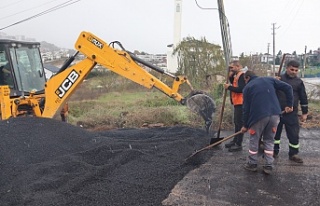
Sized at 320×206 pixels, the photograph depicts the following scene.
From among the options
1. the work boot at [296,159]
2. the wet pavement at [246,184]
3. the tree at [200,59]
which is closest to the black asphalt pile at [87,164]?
the wet pavement at [246,184]

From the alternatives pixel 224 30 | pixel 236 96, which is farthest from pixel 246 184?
pixel 224 30

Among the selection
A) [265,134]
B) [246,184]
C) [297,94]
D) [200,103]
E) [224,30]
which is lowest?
[246,184]

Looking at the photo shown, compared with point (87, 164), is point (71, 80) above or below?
above

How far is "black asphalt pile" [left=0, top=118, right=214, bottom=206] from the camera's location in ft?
13.6

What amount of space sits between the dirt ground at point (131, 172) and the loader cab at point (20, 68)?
0.92 meters

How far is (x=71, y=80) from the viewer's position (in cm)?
643

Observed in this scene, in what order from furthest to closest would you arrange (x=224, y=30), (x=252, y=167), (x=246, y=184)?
(x=224, y=30) → (x=252, y=167) → (x=246, y=184)

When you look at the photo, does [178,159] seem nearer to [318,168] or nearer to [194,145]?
[194,145]

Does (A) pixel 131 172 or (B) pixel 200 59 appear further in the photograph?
(B) pixel 200 59

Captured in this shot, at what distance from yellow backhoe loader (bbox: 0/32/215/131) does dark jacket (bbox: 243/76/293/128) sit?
41.8 inches

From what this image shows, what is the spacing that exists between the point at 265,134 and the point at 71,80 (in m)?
3.63

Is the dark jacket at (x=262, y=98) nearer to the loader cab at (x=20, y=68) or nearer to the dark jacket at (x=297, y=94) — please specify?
the dark jacket at (x=297, y=94)

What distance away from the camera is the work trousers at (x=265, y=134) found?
5.02 meters

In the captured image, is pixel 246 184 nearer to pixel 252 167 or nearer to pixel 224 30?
pixel 252 167
